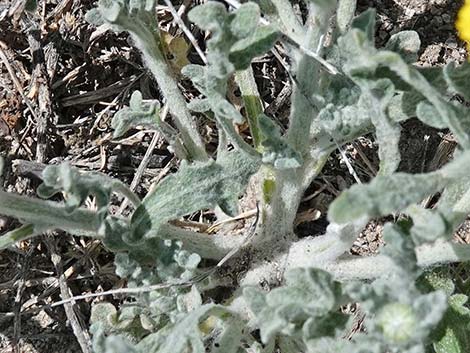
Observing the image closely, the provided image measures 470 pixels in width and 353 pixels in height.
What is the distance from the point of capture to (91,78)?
148 inches

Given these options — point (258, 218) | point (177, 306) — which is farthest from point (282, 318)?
point (258, 218)

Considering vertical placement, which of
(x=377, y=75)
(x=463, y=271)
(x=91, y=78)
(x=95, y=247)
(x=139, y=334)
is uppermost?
(x=91, y=78)

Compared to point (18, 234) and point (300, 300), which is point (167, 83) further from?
point (300, 300)

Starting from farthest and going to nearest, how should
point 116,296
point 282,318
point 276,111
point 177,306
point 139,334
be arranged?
point 276,111, point 116,296, point 139,334, point 177,306, point 282,318

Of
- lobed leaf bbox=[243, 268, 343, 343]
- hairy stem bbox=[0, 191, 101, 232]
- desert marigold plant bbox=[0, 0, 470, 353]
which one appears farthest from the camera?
hairy stem bbox=[0, 191, 101, 232]

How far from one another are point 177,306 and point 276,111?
1.21 meters

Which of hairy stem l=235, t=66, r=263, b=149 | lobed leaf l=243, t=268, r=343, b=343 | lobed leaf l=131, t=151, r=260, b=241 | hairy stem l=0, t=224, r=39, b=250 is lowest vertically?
lobed leaf l=243, t=268, r=343, b=343

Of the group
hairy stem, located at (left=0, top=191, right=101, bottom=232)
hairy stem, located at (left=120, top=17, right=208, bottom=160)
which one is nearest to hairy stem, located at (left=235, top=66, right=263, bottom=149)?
hairy stem, located at (left=120, top=17, right=208, bottom=160)

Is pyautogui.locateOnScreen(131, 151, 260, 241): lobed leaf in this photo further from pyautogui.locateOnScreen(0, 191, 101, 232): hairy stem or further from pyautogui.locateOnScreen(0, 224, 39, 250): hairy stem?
pyautogui.locateOnScreen(0, 224, 39, 250): hairy stem

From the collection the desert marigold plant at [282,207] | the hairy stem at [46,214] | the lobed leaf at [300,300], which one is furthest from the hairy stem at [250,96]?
the lobed leaf at [300,300]

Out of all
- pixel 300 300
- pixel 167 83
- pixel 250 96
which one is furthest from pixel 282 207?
pixel 300 300

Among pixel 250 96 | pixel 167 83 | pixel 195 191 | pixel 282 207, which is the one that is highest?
pixel 167 83

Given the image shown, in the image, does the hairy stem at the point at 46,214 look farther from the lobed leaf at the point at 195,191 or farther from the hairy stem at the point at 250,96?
the hairy stem at the point at 250,96

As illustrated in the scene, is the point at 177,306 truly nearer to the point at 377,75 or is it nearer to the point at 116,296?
the point at 116,296
